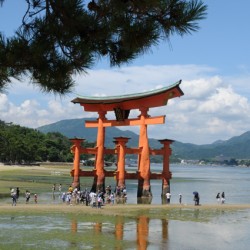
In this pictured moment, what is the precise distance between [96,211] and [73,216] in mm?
2162

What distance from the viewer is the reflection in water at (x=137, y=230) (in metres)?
16.0

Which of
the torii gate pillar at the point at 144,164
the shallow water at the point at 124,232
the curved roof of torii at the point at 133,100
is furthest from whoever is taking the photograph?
the torii gate pillar at the point at 144,164

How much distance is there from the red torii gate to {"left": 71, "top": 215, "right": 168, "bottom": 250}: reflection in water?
38.5 feet

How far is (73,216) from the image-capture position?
2180 cm

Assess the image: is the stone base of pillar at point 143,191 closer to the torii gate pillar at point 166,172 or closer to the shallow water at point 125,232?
the torii gate pillar at point 166,172

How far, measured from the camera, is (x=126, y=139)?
34375mm

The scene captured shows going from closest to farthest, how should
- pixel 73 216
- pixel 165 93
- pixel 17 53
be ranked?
pixel 17 53 < pixel 73 216 < pixel 165 93

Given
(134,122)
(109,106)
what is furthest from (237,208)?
(109,106)

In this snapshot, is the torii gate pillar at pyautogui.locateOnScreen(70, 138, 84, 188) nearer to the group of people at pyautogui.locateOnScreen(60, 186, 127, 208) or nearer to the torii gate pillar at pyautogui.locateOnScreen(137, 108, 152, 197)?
the group of people at pyautogui.locateOnScreen(60, 186, 127, 208)

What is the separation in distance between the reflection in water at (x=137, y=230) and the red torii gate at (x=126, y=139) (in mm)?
11743

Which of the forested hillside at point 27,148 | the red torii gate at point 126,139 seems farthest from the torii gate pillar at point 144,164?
the forested hillside at point 27,148

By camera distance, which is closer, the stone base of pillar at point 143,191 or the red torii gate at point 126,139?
the red torii gate at point 126,139

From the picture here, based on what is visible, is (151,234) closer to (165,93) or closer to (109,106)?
(165,93)

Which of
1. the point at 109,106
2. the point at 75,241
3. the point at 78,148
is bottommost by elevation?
the point at 75,241
